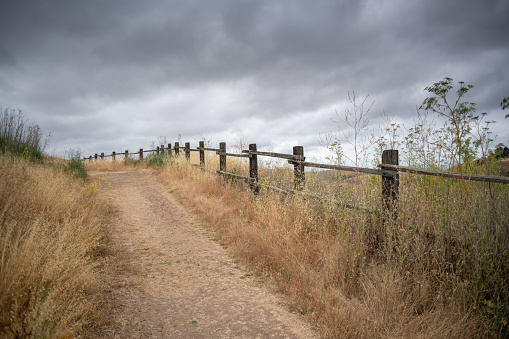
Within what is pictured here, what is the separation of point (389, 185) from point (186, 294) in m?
3.20

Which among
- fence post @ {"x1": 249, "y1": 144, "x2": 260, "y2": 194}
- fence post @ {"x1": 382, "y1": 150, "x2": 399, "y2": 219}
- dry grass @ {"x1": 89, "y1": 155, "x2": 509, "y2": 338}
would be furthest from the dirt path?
fence post @ {"x1": 382, "y1": 150, "x2": 399, "y2": 219}

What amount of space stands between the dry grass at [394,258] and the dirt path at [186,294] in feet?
1.03

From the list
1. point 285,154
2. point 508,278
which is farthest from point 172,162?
point 508,278

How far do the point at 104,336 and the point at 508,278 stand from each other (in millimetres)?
3962

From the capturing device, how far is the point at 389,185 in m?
4.23

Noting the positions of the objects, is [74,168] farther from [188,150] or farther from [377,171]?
[377,171]

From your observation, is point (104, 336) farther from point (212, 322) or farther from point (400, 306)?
point (400, 306)

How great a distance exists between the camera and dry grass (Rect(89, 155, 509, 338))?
2.82m

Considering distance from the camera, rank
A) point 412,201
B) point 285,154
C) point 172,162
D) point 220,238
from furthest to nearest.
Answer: point 172,162 → point 285,154 → point 220,238 → point 412,201

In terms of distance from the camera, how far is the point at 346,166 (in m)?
4.84

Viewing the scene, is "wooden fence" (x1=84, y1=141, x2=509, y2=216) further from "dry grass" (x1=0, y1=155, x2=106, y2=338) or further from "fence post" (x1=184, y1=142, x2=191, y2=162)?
"fence post" (x1=184, y1=142, x2=191, y2=162)

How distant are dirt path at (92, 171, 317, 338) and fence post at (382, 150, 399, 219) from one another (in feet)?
6.87

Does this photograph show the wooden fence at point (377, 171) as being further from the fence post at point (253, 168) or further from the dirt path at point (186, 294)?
the dirt path at point (186, 294)

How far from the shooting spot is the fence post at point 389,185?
4156 millimetres
